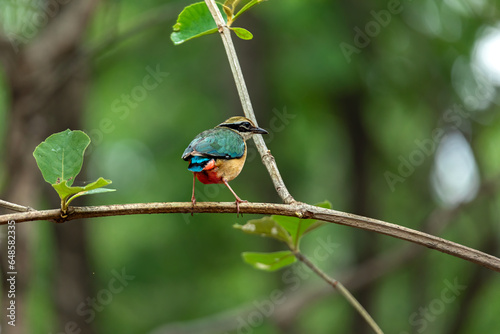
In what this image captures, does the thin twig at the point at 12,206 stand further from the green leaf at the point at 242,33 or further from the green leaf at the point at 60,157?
the green leaf at the point at 242,33

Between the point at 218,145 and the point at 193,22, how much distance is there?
43.8 inches

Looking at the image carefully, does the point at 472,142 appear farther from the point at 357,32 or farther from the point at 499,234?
the point at 357,32

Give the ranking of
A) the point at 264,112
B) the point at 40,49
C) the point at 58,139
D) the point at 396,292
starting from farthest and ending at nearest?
1. the point at 396,292
2. the point at 264,112
3. the point at 40,49
4. the point at 58,139

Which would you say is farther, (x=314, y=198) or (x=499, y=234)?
(x=314, y=198)

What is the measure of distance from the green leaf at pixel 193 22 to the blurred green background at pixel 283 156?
5166mm

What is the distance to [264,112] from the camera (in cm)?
1097

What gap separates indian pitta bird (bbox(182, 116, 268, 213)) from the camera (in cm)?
335

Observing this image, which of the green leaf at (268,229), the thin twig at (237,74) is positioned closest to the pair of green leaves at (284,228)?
the green leaf at (268,229)

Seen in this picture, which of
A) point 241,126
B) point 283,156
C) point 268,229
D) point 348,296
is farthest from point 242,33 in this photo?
point 283,156

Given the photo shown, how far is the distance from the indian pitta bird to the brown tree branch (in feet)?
3.98

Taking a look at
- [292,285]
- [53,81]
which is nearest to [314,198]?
[292,285]

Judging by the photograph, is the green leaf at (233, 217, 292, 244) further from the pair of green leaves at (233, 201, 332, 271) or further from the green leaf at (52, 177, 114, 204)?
the green leaf at (52, 177, 114, 204)

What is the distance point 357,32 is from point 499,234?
4.43 metres

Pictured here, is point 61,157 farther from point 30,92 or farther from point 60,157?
point 30,92
